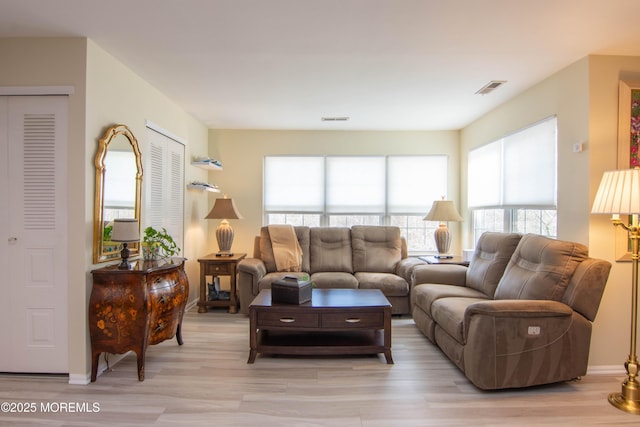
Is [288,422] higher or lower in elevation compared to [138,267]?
lower

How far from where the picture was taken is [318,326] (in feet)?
9.49

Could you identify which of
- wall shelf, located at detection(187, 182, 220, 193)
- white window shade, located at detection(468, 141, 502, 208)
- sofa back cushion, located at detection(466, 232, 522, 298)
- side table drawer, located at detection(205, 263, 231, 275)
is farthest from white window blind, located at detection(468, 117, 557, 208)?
wall shelf, located at detection(187, 182, 220, 193)

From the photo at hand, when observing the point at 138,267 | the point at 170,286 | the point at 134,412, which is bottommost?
the point at 134,412

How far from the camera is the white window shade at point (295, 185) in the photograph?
17.2 ft

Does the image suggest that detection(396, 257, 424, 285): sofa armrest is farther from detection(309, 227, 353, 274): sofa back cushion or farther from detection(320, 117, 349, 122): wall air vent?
detection(320, 117, 349, 122): wall air vent

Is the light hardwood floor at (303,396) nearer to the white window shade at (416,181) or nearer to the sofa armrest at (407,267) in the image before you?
the sofa armrest at (407,267)

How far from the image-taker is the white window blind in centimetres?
320

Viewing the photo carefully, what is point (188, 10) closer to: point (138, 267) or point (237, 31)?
point (237, 31)

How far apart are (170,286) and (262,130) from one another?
10.1ft

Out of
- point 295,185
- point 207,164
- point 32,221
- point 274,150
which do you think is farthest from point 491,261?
point 32,221

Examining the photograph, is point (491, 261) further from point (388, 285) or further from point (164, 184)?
point (164, 184)

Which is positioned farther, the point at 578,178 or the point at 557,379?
the point at 578,178

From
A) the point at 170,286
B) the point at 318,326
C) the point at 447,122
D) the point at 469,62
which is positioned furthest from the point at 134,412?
the point at 447,122

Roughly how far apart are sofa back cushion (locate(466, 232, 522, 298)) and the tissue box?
1702mm
